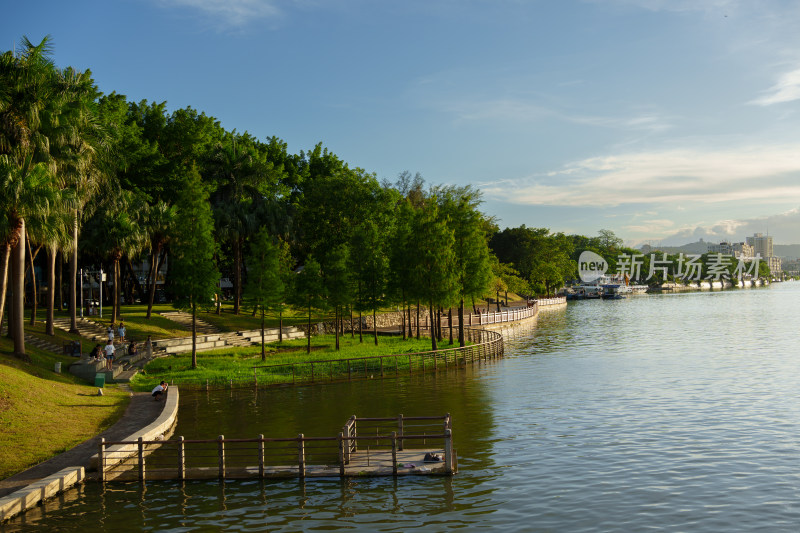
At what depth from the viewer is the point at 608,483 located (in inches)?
872

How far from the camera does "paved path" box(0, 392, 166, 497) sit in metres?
20.7

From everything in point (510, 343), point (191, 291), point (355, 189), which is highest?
point (355, 189)

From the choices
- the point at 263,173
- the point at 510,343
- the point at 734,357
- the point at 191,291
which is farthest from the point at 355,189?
the point at 734,357

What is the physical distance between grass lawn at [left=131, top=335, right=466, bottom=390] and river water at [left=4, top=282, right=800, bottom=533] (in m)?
2.56

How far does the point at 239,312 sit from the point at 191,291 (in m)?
29.8

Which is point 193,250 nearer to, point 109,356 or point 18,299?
point 109,356

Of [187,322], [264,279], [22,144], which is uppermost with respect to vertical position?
[22,144]

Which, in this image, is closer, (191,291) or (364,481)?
(364,481)

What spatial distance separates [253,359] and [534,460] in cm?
2990

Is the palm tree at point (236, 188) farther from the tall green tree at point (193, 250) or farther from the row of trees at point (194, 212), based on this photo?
the tall green tree at point (193, 250)

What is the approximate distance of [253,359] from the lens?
1977 inches

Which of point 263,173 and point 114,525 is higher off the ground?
point 263,173

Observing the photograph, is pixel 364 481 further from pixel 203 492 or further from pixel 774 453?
pixel 774 453

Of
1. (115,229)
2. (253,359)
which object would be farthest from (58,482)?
(115,229)
